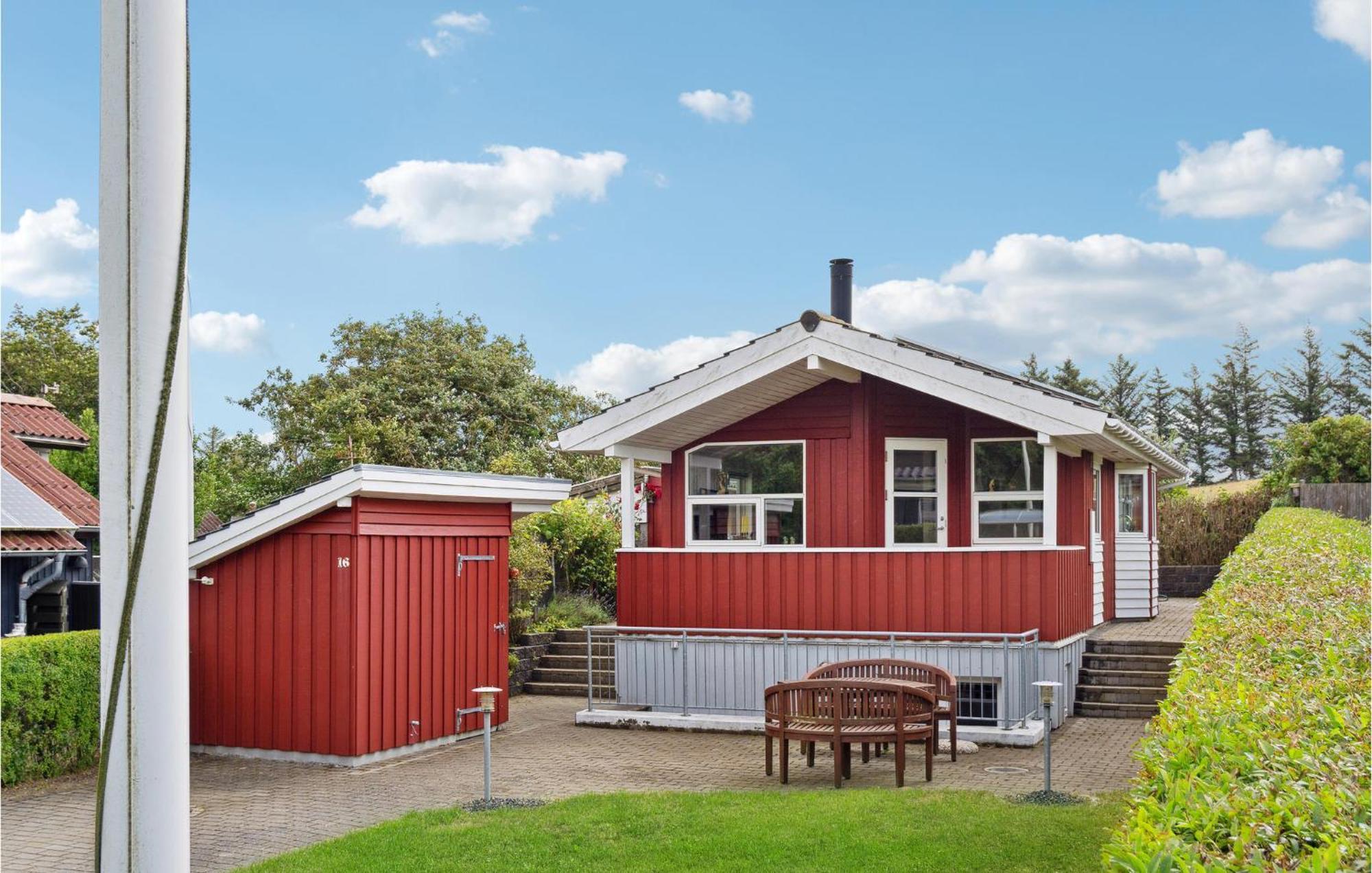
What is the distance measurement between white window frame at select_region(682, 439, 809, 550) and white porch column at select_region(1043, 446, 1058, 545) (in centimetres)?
284

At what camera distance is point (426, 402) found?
36750mm

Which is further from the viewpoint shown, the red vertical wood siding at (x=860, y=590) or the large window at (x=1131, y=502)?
the large window at (x=1131, y=502)

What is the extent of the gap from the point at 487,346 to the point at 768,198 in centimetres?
1617

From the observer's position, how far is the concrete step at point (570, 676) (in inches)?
666

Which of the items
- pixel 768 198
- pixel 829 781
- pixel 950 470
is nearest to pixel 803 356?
pixel 950 470

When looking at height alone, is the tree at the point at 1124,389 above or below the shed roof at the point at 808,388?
above

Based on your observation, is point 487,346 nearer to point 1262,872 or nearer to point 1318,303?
point 1262,872

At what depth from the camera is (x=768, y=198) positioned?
25.2m

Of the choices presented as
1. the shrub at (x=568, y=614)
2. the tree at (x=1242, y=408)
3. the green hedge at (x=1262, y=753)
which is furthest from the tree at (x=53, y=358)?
the tree at (x=1242, y=408)

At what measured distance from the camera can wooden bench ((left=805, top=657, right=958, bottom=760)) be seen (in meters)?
11.1

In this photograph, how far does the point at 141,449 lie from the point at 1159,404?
6893 centimetres

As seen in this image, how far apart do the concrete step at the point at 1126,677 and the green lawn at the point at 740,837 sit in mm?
5964

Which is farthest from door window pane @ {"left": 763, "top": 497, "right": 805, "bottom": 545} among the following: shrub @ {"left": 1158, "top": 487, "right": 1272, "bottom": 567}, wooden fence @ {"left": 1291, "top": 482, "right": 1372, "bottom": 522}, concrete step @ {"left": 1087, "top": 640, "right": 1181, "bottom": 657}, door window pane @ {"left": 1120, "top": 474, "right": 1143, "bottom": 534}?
wooden fence @ {"left": 1291, "top": 482, "right": 1372, "bottom": 522}

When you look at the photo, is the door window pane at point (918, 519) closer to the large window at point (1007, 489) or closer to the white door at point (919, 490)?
the white door at point (919, 490)
